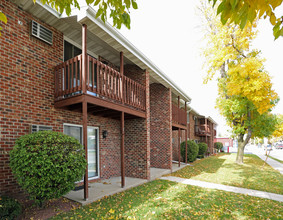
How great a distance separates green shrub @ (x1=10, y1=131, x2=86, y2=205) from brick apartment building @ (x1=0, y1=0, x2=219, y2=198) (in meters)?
0.76

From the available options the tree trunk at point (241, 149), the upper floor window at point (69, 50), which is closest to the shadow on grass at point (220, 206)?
the upper floor window at point (69, 50)

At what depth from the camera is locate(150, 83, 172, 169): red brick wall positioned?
36.8 feet

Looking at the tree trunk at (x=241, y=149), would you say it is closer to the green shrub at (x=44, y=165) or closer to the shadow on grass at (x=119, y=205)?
the shadow on grass at (x=119, y=205)

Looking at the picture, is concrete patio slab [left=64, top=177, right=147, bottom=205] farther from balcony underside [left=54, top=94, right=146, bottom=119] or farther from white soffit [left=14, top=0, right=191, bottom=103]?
white soffit [left=14, top=0, right=191, bottom=103]

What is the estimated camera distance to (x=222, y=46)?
9859 mm

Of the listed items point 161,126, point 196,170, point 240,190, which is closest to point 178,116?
point 161,126

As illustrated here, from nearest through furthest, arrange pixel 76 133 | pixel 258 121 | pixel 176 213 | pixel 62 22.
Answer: pixel 176 213 < pixel 62 22 < pixel 76 133 < pixel 258 121

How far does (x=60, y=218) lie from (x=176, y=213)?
9.34 ft

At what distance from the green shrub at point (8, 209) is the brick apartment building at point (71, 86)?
0.80m

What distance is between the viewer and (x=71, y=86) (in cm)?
535

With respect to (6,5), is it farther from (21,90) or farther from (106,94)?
(106,94)

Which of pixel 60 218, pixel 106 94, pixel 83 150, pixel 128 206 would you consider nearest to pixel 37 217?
pixel 60 218

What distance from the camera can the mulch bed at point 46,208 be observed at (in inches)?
163

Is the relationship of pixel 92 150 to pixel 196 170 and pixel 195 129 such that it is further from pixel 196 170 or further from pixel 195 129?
pixel 195 129
